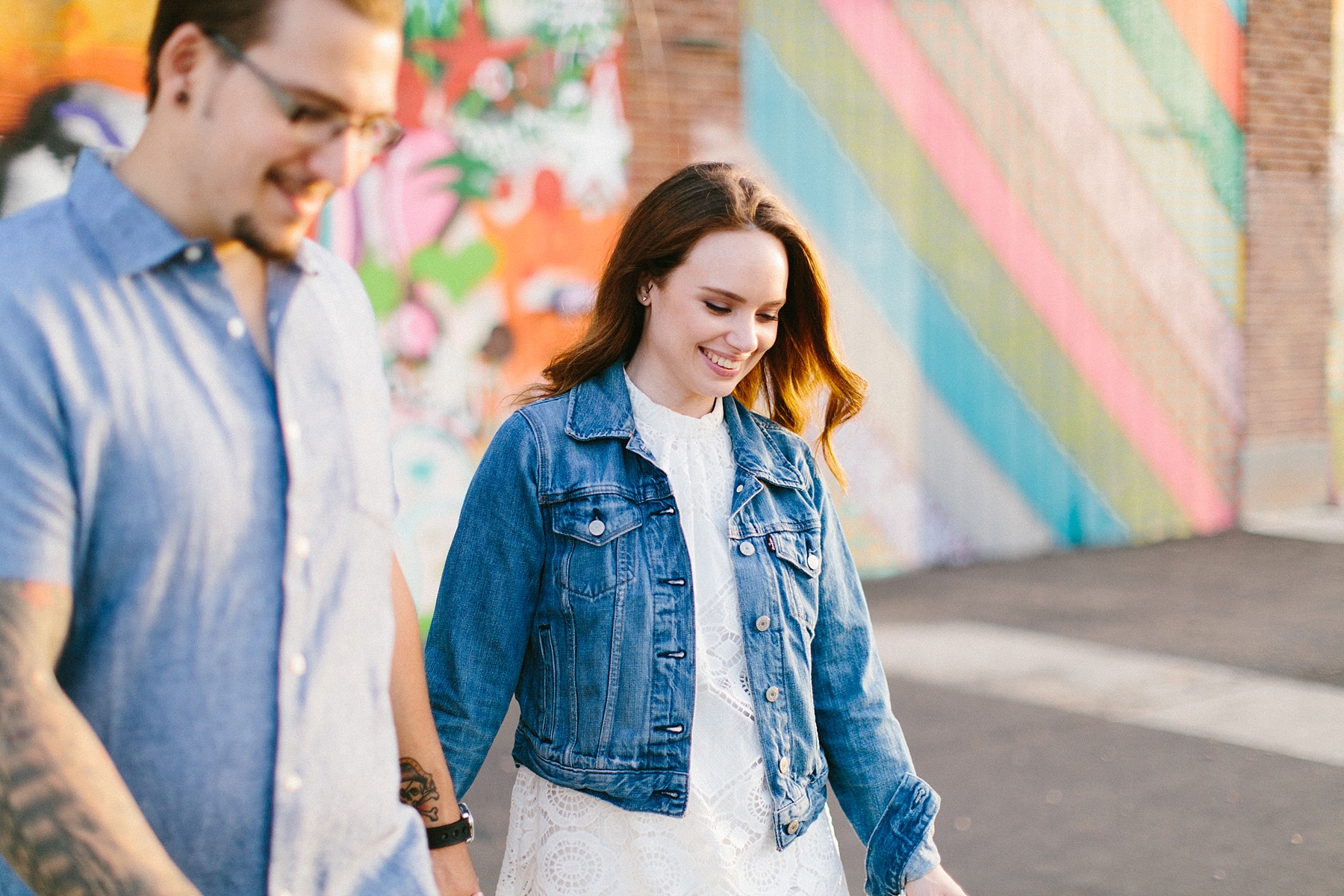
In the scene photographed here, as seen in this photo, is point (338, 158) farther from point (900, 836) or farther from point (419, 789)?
point (900, 836)

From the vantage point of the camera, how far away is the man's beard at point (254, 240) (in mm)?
1203

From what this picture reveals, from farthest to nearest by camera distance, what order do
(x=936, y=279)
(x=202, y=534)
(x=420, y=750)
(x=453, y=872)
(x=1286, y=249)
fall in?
(x=1286, y=249) < (x=936, y=279) < (x=453, y=872) < (x=420, y=750) < (x=202, y=534)

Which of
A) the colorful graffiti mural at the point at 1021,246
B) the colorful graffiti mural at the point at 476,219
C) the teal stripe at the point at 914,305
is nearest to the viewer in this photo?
the colorful graffiti mural at the point at 476,219

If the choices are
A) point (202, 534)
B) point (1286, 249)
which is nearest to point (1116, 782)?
point (202, 534)

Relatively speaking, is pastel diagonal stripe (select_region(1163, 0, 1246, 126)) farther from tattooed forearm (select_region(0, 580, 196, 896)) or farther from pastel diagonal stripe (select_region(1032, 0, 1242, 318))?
tattooed forearm (select_region(0, 580, 196, 896))

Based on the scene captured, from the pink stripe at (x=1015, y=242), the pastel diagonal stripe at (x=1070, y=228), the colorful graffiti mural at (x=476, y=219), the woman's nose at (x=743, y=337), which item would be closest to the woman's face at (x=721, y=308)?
the woman's nose at (x=743, y=337)

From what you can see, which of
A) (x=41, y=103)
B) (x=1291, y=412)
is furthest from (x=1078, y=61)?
(x=41, y=103)

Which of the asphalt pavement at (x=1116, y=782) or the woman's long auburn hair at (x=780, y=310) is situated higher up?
the woman's long auburn hair at (x=780, y=310)

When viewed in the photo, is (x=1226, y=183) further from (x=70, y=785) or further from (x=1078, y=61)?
(x=70, y=785)

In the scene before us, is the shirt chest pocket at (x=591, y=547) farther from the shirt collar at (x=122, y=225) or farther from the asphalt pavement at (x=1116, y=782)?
the asphalt pavement at (x=1116, y=782)

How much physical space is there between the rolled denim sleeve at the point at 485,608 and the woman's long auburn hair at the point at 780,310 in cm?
29

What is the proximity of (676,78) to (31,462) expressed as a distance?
6.94 m

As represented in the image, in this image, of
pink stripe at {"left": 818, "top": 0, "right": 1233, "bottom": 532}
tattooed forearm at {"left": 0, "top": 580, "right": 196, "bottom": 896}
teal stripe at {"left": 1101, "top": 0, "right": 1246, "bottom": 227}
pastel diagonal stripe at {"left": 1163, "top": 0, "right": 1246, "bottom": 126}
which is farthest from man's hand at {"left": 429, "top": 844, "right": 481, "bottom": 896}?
pastel diagonal stripe at {"left": 1163, "top": 0, "right": 1246, "bottom": 126}

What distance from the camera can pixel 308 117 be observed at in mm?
1188
